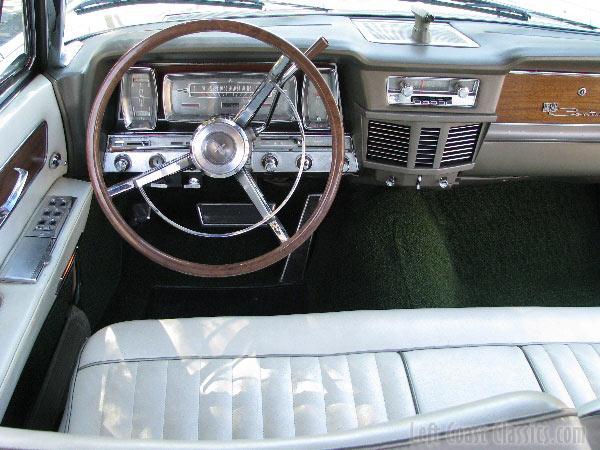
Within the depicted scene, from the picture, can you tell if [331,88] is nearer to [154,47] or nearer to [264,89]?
[264,89]

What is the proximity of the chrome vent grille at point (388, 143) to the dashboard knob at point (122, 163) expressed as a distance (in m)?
0.78

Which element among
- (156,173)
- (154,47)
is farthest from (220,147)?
(154,47)

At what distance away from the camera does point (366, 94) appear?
1.91 metres

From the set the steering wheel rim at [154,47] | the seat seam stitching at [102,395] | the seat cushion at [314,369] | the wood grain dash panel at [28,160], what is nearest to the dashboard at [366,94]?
the wood grain dash panel at [28,160]

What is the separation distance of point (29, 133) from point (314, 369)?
102cm

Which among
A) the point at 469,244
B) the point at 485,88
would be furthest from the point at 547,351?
the point at 469,244

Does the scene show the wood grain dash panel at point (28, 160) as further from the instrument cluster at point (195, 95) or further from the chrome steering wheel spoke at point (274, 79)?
the chrome steering wheel spoke at point (274, 79)

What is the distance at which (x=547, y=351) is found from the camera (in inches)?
59.3

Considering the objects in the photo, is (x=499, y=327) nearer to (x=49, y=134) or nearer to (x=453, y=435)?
(x=453, y=435)

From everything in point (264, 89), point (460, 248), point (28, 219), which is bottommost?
point (460, 248)

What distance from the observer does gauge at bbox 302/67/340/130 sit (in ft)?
6.36

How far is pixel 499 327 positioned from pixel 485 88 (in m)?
0.77

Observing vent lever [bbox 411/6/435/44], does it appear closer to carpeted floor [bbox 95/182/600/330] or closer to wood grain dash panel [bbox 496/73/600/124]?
wood grain dash panel [bbox 496/73/600/124]

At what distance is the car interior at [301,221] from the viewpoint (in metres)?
1.36
